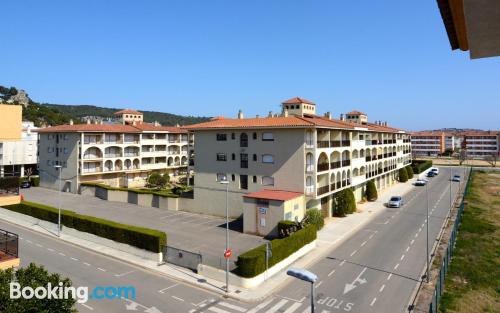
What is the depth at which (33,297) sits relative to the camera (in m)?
12.7

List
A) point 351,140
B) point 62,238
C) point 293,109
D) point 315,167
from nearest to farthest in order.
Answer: point 62,238 → point 315,167 → point 351,140 → point 293,109

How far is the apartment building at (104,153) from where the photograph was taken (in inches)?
2569

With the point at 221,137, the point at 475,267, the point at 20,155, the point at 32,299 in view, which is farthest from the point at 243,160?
the point at 20,155

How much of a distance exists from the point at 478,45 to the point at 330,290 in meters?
23.0

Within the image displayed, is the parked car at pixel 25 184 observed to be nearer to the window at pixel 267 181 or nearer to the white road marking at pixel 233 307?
the window at pixel 267 181

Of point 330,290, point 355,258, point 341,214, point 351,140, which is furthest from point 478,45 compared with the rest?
point 351,140

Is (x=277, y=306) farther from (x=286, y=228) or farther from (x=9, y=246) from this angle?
(x=9, y=246)

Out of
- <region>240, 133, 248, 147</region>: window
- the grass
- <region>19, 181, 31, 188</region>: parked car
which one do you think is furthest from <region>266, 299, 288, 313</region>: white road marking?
<region>19, 181, 31, 188</region>: parked car

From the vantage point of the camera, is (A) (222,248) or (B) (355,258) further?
(A) (222,248)

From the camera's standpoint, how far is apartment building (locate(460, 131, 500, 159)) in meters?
166

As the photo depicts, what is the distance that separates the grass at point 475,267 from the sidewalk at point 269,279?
405 inches

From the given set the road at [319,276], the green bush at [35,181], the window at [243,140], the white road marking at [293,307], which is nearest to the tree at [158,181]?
the green bush at [35,181]

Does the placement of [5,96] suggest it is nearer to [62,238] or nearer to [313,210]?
[62,238]

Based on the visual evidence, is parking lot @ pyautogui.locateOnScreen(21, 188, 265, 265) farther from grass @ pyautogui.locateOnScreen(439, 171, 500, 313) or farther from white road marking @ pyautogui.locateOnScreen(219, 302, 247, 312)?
grass @ pyautogui.locateOnScreen(439, 171, 500, 313)
